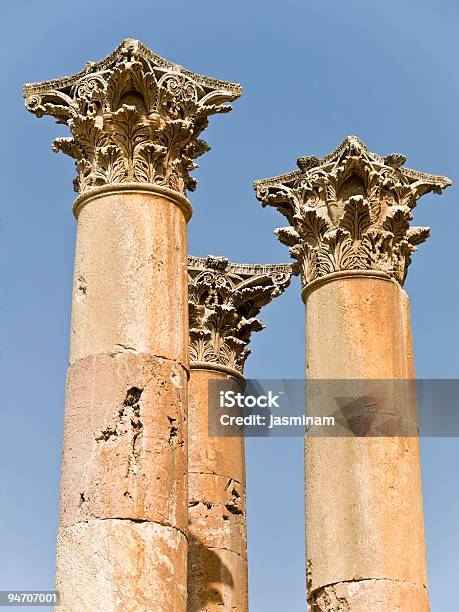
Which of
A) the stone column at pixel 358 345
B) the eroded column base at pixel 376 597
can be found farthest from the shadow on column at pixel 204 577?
the eroded column base at pixel 376 597

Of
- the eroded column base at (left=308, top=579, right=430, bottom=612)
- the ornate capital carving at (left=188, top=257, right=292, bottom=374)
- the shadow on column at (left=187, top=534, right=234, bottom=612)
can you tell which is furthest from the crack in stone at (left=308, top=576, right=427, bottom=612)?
the ornate capital carving at (left=188, top=257, right=292, bottom=374)

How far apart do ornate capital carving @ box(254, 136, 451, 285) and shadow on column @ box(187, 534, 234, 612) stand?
19.1 ft

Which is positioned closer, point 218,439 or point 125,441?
point 125,441

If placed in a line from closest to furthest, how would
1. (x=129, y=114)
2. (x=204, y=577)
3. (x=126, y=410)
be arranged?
(x=126, y=410) < (x=129, y=114) < (x=204, y=577)

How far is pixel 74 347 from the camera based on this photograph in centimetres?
1527

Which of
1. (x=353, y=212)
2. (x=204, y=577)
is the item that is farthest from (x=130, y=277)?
(x=204, y=577)

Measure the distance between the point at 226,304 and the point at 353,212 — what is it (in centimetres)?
581

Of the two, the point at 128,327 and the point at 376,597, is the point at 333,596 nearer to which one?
the point at 376,597

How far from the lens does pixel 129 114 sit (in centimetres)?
1647

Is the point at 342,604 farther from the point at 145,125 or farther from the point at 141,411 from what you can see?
the point at 145,125

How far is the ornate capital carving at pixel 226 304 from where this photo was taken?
23.9 m

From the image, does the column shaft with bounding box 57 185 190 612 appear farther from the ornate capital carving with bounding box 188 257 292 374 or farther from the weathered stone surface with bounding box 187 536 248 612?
the ornate capital carving with bounding box 188 257 292 374

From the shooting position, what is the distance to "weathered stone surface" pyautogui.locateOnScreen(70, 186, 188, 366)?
15.0m

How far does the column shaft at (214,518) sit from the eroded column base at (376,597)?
5520 millimetres
